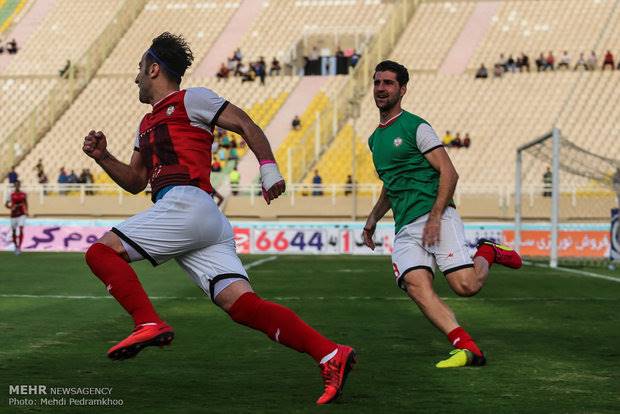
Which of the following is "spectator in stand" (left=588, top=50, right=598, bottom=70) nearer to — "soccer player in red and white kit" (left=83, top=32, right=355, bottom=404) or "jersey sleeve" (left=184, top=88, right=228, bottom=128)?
"soccer player in red and white kit" (left=83, top=32, right=355, bottom=404)

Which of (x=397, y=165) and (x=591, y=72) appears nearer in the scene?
(x=397, y=165)

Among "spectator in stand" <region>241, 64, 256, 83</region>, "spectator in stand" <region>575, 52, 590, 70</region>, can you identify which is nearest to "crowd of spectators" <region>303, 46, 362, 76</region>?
"spectator in stand" <region>241, 64, 256, 83</region>

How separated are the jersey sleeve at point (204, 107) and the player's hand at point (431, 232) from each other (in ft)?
7.09

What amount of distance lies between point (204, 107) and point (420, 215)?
2.47 metres

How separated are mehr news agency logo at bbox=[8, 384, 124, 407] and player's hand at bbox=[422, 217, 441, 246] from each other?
2394 millimetres

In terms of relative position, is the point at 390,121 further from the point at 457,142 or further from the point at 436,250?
the point at 457,142

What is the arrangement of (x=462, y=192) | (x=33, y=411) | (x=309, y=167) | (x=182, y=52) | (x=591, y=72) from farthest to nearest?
1. (x=591, y=72)
2. (x=309, y=167)
3. (x=462, y=192)
4. (x=182, y=52)
5. (x=33, y=411)

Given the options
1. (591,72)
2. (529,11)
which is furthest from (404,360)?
(529,11)

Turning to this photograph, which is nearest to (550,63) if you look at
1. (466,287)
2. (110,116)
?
(110,116)

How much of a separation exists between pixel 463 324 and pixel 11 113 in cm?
4478

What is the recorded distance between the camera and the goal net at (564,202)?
84.5ft

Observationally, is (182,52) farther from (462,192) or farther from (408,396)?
(462,192)

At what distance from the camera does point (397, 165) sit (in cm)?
859

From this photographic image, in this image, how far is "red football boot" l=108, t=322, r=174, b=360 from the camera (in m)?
6.18
